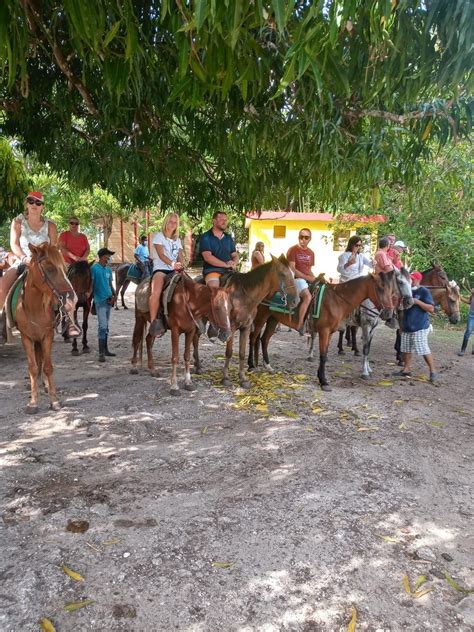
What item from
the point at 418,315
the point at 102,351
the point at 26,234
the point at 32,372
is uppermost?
the point at 26,234

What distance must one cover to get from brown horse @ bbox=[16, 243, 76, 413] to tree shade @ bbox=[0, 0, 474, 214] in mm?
1734

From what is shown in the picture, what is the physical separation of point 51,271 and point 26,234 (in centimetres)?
107

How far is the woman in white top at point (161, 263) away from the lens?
658 centimetres

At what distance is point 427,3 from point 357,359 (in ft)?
23.0

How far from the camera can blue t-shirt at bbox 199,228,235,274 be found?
7027 mm

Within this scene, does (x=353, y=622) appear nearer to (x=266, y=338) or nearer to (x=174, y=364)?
(x=174, y=364)

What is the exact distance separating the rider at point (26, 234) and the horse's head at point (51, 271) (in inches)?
19.1

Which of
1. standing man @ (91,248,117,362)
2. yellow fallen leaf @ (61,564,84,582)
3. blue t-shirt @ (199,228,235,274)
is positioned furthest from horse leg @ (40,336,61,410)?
yellow fallen leaf @ (61,564,84,582)

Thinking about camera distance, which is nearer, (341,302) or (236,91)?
(236,91)

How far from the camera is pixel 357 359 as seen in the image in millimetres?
9195

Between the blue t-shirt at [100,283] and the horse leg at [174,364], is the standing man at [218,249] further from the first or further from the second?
the blue t-shirt at [100,283]

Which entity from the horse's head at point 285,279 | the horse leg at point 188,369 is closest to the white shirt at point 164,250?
the horse leg at point 188,369

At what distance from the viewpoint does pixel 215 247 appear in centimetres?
704

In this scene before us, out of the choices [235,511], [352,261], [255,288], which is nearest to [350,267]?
[352,261]
